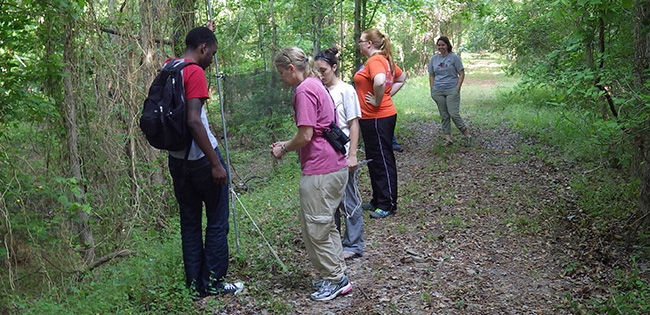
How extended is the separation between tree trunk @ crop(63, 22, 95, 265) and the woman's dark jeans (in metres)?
1.71

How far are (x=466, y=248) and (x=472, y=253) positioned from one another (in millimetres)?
134

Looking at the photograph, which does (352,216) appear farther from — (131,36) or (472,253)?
(131,36)

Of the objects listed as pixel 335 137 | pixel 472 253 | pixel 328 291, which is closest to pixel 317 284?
pixel 328 291

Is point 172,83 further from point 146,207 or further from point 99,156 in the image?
point 146,207

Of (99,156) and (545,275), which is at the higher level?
(99,156)

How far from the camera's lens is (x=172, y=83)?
11.4 feet

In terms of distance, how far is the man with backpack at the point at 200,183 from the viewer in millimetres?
3523

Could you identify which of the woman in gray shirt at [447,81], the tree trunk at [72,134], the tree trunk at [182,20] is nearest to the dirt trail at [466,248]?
the woman in gray shirt at [447,81]

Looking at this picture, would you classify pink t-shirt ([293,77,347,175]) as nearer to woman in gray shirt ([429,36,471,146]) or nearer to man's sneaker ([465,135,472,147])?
woman in gray shirt ([429,36,471,146])

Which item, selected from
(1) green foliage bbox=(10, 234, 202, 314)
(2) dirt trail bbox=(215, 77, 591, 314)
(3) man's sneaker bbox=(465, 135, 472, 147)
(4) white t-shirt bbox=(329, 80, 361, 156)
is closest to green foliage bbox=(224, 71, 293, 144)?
(2) dirt trail bbox=(215, 77, 591, 314)

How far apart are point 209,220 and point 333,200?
0.99m

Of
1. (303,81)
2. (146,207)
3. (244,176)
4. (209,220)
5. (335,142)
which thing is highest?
(303,81)

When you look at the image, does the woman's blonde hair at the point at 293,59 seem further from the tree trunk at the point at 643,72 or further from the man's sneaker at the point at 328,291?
the tree trunk at the point at 643,72

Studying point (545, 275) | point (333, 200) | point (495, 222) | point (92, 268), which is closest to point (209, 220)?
point (333, 200)
